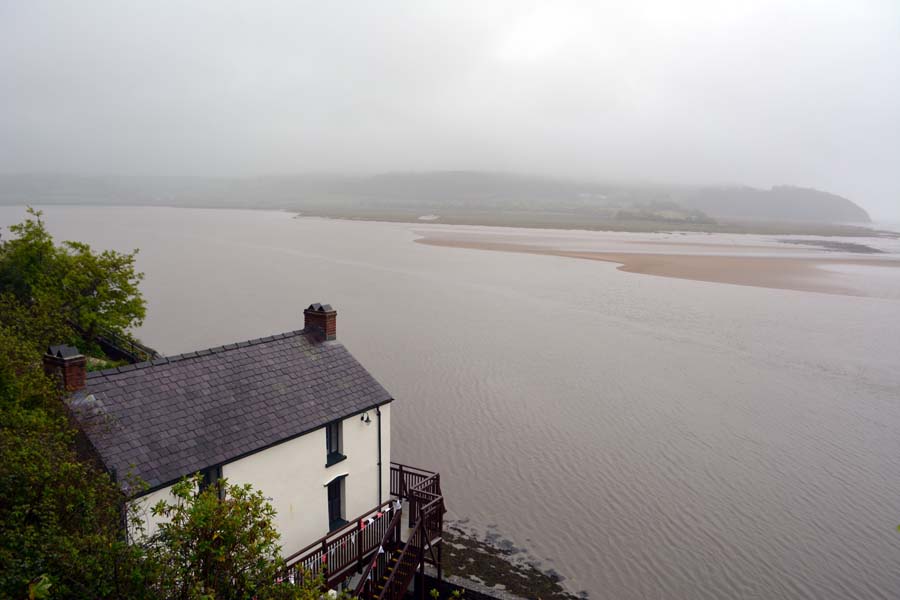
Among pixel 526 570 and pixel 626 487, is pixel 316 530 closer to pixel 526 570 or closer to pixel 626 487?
pixel 526 570

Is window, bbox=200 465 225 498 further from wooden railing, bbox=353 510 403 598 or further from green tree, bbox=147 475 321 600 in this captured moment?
green tree, bbox=147 475 321 600

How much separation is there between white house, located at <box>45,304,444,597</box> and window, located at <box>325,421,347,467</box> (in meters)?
0.02

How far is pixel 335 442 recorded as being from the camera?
15.4 metres

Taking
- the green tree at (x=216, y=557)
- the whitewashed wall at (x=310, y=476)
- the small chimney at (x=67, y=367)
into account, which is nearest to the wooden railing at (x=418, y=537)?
the whitewashed wall at (x=310, y=476)

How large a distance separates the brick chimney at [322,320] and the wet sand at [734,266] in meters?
51.5

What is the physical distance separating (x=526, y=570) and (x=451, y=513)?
325 cm

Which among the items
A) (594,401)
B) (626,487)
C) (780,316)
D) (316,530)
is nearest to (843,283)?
(780,316)

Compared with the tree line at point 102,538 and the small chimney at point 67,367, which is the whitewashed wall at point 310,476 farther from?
the small chimney at point 67,367

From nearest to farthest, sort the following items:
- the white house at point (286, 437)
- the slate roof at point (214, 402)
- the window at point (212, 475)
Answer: the slate roof at point (214, 402) < the white house at point (286, 437) < the window at point (212, 475)

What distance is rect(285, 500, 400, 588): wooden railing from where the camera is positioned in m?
12.7

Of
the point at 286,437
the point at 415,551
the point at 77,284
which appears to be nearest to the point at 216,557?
the point at 286,437

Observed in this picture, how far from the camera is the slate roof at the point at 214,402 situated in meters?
11.9

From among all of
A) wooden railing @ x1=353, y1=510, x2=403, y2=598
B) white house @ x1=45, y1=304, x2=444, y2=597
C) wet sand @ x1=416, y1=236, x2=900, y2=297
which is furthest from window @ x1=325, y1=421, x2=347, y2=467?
wet sand @ x1=416, y1=236, x2=900, y2=297

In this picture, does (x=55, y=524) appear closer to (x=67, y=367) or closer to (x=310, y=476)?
(x=67, y=367)
